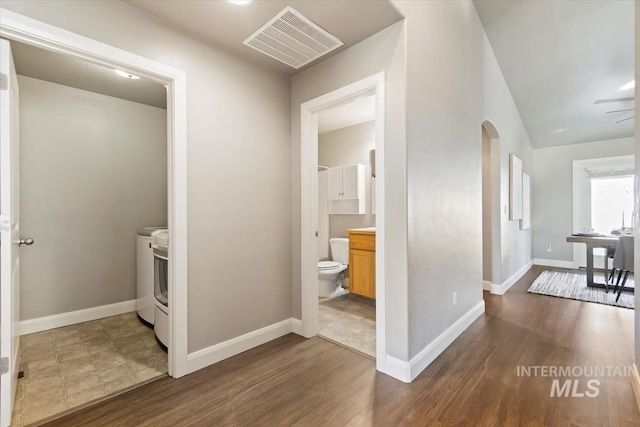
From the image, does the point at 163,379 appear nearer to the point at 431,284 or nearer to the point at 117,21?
the point at 431,284

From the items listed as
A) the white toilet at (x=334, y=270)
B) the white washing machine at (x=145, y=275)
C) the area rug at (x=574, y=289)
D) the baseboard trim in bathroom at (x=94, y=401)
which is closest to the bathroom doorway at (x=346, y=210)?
the white toilet at (x=334, y=270)

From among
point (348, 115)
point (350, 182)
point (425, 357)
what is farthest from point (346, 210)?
point (425, 357)

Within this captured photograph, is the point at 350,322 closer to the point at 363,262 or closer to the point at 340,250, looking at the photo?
the point at 363,262

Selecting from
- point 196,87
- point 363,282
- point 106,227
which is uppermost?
point 196,87

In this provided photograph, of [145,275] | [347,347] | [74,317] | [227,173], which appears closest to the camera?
[227,173]

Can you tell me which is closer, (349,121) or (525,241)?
(349,121)

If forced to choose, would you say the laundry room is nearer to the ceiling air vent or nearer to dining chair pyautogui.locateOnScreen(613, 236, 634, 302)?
the ceiling air vent

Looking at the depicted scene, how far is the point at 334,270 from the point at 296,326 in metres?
1.20

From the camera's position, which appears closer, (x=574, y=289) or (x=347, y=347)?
(x=347, y=347)

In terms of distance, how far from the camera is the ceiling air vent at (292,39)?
1910 millimetres

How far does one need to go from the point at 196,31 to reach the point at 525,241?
6053 mm

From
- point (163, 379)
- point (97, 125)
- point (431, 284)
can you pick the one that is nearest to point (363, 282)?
point (431, 284)

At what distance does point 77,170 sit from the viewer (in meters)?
3.01

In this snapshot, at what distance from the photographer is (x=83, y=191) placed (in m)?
3.05
